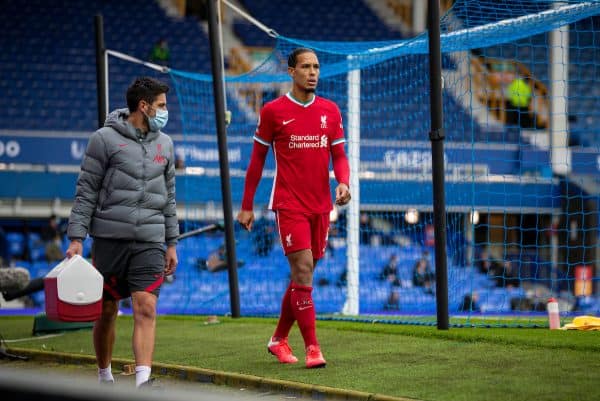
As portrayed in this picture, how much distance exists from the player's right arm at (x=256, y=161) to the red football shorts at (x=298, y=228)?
0.80ft

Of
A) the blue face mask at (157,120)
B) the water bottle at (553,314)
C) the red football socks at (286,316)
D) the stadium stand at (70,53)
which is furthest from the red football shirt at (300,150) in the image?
the stadium stand at (70,53)

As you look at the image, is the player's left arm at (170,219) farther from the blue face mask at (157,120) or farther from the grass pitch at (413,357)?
the grass pitch at (413,357)

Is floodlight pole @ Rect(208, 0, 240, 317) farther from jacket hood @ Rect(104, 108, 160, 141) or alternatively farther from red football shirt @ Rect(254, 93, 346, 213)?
jacket hood @ Rect(104, 108, 160, 141)

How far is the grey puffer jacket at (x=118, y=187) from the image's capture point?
5516 millimetres

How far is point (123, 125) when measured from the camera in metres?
5.57

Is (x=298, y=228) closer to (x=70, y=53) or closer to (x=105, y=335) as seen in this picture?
(x=105, y=335)

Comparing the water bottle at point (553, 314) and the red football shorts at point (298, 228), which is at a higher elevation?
the red football shorts at point (298, 228)

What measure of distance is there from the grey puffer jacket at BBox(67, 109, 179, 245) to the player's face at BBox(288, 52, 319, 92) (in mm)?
1059

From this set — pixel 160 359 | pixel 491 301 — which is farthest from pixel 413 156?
pixel 160 359

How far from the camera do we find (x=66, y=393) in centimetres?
149

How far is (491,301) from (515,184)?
3897mm

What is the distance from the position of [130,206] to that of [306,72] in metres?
1.43

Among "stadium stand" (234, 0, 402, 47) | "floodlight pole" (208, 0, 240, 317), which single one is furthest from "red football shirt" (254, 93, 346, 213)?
"stadium stand" (234, 0, 402, 47)

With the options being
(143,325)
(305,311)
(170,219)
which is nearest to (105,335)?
(143,325)
